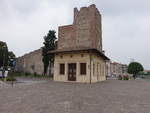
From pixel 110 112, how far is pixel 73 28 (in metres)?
19.9

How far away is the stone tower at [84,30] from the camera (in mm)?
20719

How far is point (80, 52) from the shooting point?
16781mm

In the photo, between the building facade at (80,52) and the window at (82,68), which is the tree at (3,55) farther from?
the window at (82,68)

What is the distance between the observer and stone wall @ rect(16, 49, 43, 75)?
1558 inches

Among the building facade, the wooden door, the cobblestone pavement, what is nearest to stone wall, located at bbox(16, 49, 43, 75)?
the building facade

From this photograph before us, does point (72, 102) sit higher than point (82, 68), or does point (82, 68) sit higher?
point (82, 68)

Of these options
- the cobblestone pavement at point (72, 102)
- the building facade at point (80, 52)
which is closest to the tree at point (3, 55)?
the building facade at point (80, 52)

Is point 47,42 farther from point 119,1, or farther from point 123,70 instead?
point 123,70

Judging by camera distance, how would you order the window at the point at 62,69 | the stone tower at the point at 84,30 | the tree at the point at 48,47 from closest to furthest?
the window at the point at 62,69 → the stone tower at the point at 84,30 → the tree at the point at 48,47

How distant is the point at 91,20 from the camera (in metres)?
21.0

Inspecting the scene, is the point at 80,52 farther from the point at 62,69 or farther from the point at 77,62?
the point at 62,69

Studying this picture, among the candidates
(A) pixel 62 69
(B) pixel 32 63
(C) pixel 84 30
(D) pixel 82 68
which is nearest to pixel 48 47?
(C) pixel 84 30

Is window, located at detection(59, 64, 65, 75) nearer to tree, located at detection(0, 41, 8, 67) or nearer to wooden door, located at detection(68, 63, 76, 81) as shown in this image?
wooden door, located at detection(68, 63, 76, 81)

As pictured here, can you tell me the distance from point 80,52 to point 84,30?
5.93 meters
